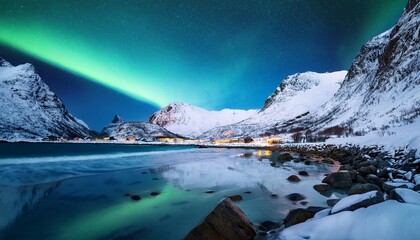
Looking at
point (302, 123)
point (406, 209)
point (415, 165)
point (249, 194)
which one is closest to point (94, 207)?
point (249, 194)

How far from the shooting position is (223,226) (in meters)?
5.55

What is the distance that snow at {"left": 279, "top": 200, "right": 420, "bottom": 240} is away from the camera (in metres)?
3.37

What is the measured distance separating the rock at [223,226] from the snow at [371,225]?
1.11 m

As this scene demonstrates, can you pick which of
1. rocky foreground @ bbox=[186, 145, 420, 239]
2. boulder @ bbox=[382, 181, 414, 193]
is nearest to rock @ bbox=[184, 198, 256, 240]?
rocky foreground @ bbox=[186, 145, 420, 239]

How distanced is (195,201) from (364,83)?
366 ft

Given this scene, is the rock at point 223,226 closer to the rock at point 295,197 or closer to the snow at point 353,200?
the snow at point 353,200

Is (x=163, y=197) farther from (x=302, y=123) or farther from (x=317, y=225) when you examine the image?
(x=302, y=123)

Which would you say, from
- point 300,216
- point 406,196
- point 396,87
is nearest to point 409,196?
point 406,196

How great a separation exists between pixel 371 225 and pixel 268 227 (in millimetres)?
3822

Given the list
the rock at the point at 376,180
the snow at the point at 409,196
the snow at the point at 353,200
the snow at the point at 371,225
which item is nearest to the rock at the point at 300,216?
the snow at the point at 353,200

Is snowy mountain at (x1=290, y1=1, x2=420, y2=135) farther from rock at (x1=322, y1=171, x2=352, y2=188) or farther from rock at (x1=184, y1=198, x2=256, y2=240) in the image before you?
rock at (x1=184, y1=198, x2=256, y2=240)

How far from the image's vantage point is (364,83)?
325 feet

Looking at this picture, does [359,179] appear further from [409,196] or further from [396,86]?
[396,86]

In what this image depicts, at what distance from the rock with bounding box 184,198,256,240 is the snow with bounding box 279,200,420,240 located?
43.8 inches
